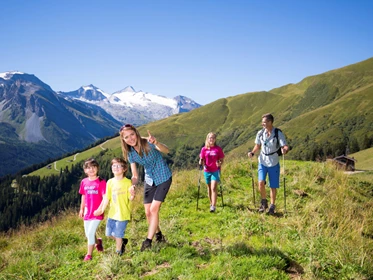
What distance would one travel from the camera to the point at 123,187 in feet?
21.3

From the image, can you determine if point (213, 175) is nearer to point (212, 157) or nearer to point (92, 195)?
point (212, 157)

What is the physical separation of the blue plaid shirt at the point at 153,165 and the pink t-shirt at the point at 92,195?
3.77 feet

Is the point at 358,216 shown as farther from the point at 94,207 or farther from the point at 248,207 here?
the point at 94,207

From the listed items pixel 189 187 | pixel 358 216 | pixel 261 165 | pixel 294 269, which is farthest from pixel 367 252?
pixel 189 187

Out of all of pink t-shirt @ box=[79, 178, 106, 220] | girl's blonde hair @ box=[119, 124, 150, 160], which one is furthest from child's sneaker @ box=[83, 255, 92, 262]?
girl's blonde hair @ box=[119, 124, 150, 160]

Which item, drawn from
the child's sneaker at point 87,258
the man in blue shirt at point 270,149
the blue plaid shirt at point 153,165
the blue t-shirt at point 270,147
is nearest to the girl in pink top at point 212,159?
the man in blue shirt at point 270,149

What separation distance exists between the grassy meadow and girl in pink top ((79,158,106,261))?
1.90ft

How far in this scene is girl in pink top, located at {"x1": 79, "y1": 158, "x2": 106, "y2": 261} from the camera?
21.9ft

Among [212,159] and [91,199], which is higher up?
[212,159]

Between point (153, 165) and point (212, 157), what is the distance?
383 cm

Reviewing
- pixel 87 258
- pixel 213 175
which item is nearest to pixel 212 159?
pixel 213 175

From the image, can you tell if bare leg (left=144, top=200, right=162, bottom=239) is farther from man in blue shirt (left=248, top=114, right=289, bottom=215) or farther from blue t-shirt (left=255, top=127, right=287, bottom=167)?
blue t-shirt (left=255, top=127, right=287, bottom=167)

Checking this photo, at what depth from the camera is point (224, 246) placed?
21.3ft

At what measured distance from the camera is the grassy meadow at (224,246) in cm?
544
